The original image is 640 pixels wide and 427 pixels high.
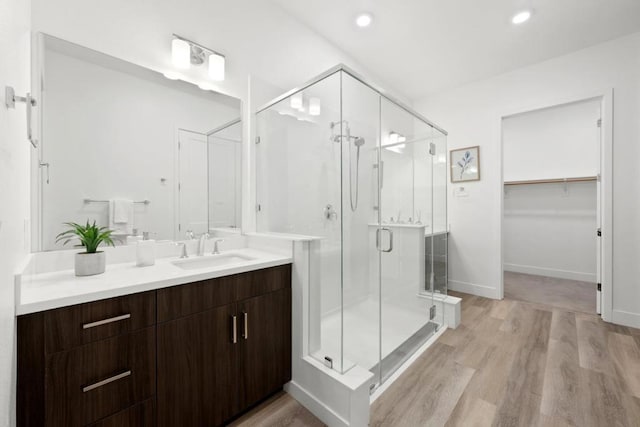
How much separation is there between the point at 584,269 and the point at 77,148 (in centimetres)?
621

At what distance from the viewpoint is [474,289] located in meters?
3.53

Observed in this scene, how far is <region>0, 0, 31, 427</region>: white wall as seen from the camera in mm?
723

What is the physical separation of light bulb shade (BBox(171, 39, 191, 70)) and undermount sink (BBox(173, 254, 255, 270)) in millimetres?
1266

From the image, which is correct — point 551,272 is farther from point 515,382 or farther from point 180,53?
point 180,53

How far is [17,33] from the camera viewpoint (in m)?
0.99

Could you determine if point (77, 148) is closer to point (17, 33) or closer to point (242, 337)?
point (17, 33)

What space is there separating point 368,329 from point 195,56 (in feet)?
7.44

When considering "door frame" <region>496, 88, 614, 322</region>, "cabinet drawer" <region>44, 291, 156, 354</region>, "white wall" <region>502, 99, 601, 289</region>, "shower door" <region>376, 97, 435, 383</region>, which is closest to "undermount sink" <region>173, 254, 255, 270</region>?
"cabinet drawer" <region>44, 291, 156, 354</region>

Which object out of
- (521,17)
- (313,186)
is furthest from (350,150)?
(521,17)

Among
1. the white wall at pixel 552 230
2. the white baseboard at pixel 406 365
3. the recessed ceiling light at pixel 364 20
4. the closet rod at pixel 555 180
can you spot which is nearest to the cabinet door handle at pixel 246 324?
the white baseboard at pixel 406 365

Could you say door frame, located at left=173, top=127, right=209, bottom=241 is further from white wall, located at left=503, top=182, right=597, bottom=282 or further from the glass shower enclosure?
white wall, located at left=503, top=182, right=597, bottom=282

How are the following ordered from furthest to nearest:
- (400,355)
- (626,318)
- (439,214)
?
(439,214)
(626,318)
(400,355)

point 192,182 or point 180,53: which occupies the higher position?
point 180,53

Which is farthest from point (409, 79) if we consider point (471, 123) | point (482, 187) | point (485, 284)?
point (485, 284)
